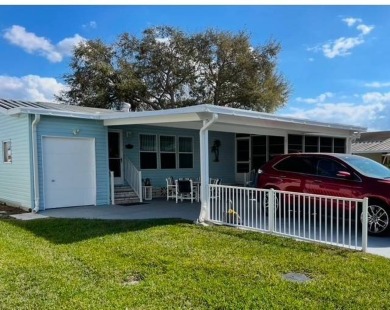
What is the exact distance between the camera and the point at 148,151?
13.6 meters

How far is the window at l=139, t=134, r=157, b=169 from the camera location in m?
13.5

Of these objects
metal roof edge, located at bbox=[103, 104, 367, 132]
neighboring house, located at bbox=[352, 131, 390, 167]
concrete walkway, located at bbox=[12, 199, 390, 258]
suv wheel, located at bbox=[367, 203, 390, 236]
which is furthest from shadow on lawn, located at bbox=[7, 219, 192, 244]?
neighboring house, located at bbox=[352, 131, 390, 167]

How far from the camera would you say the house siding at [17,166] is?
390 inches

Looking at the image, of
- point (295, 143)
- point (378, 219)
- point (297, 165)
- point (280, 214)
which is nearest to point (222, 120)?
point (297, 165)

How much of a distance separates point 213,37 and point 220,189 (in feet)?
62.5

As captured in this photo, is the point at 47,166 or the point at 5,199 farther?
the point at 5,199

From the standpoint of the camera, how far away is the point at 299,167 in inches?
331

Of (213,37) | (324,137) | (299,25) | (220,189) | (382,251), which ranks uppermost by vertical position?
(213,37)

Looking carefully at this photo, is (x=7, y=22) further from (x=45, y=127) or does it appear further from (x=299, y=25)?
(x=299, y=25)

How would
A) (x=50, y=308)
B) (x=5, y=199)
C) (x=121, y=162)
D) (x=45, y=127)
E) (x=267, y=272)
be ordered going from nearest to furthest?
(x=50, y=308)
(x=267, y=272)
(x=45, y=127)
(x=5, y=199)
(x=121, y=162)

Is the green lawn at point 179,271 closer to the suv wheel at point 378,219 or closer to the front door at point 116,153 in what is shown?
the suv wheel at point 378,219

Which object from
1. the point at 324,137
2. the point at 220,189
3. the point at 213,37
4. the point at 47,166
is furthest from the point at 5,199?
the point at 213,37

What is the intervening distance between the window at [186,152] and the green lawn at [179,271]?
301 inches

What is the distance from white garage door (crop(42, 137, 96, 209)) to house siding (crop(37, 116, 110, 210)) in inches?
5.3
